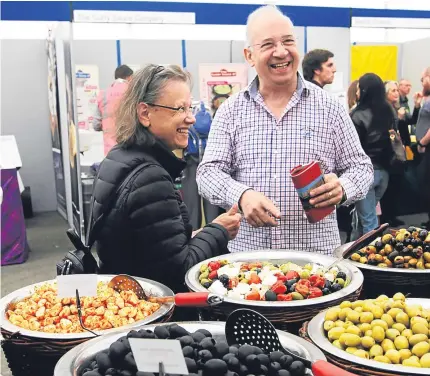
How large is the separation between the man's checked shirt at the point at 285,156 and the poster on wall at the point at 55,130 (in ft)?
16.6

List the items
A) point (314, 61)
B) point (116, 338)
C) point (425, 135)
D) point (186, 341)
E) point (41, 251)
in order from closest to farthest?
1. point (186, 341)
2. point (116, 338)
3. point (314, 61)
4. point (425, 135)
5. point (41, 251)

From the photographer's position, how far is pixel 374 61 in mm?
9570

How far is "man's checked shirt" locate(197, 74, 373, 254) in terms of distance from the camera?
2.05 meters

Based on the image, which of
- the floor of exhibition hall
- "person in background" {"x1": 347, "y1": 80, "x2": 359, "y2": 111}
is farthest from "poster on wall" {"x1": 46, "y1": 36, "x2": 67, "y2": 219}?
"person in background" {"x1": 347, "y1": 80, "x2": 359, "y2": 111}

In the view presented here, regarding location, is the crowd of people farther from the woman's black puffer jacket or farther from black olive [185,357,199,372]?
black olive [185,357,199,372]

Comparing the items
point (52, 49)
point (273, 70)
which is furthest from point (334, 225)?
point (52, 49)

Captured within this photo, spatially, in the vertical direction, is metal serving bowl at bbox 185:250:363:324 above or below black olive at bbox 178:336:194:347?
below

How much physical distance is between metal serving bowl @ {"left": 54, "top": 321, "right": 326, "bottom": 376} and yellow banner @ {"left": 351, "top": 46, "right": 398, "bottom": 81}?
872 centimetres

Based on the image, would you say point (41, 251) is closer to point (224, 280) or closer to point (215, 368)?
point (224, 280)

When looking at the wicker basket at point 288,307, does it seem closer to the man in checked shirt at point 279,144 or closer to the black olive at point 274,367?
the black olive at point 274,367

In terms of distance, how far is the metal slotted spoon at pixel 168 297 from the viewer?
1.36 meters

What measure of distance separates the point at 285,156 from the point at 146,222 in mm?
677

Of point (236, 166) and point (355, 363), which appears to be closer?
point (355, 363)

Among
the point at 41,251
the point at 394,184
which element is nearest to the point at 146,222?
the point at 41,251
